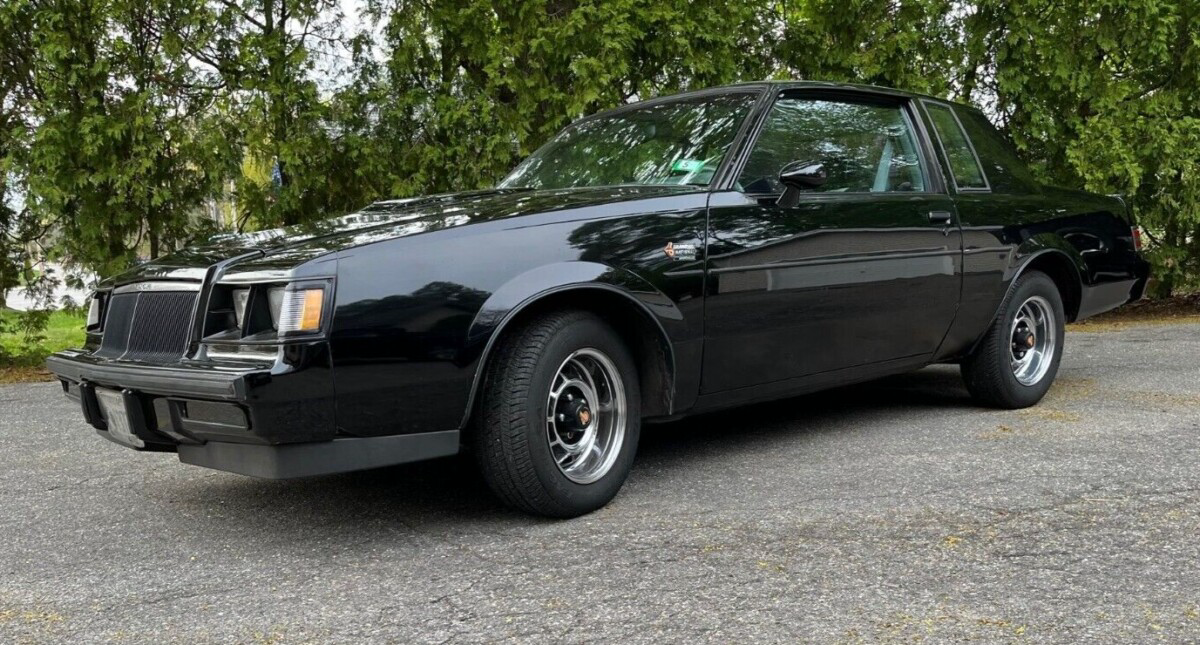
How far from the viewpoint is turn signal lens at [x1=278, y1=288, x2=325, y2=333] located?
2986mm

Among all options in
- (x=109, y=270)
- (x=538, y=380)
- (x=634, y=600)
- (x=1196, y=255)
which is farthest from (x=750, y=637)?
(x=1196, y=255)

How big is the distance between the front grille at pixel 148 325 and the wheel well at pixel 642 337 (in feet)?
3.99

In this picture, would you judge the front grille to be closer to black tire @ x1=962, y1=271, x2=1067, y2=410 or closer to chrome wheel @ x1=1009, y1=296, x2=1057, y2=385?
black tire @ x1=962, y1=271, x2=1067, y2=410

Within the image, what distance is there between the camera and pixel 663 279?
145 inches

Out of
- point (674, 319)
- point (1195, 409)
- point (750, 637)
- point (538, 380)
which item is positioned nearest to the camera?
point (750, 637)

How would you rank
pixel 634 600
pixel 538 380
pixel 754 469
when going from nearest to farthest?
1. pixel 634 600
2. pixel 538 380
3. pixel 754 469

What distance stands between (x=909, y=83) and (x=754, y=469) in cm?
Result: 541

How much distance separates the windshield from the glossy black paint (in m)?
0.11

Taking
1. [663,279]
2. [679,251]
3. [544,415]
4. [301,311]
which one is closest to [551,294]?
[544,415]

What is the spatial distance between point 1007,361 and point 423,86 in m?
5.05

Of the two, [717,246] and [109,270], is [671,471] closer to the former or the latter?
[717,246]

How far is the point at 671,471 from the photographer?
13.8ft

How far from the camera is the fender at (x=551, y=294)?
3.22 m

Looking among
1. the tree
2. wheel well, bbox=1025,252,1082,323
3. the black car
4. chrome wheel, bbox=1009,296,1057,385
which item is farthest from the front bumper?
the tree
